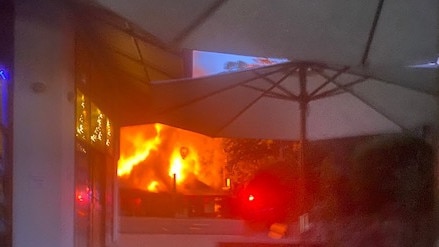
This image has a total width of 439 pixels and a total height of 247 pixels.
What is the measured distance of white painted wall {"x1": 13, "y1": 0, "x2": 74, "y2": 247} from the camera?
5.65ft

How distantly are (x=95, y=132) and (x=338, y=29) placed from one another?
0.94 metres

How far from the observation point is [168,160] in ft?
5.78

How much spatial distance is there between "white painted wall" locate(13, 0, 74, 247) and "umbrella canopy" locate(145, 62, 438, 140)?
30 cm

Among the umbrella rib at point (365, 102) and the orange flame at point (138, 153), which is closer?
the orange flame at point (138, 153)

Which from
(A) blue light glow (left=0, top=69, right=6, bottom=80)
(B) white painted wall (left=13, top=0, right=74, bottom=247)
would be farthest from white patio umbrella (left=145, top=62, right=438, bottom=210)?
(A) blue light glow (left=0, top=69, right=6, bottom=80)

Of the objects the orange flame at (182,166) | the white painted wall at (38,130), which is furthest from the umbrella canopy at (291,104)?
the white painted wall at (38,130)

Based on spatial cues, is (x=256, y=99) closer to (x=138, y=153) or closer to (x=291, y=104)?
(x=291, y=104)

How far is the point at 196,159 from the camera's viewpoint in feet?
5.91

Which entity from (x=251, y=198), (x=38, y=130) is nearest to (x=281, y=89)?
(x=251, y=198)

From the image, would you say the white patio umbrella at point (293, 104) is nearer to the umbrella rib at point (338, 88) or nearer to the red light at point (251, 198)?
the umbrella rib at point (338, 88)

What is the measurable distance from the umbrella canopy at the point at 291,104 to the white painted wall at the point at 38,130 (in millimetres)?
303

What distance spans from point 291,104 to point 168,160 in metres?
0.53

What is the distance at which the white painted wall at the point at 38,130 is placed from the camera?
5.65 ft

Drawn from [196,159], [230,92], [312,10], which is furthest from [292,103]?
[312,10]
